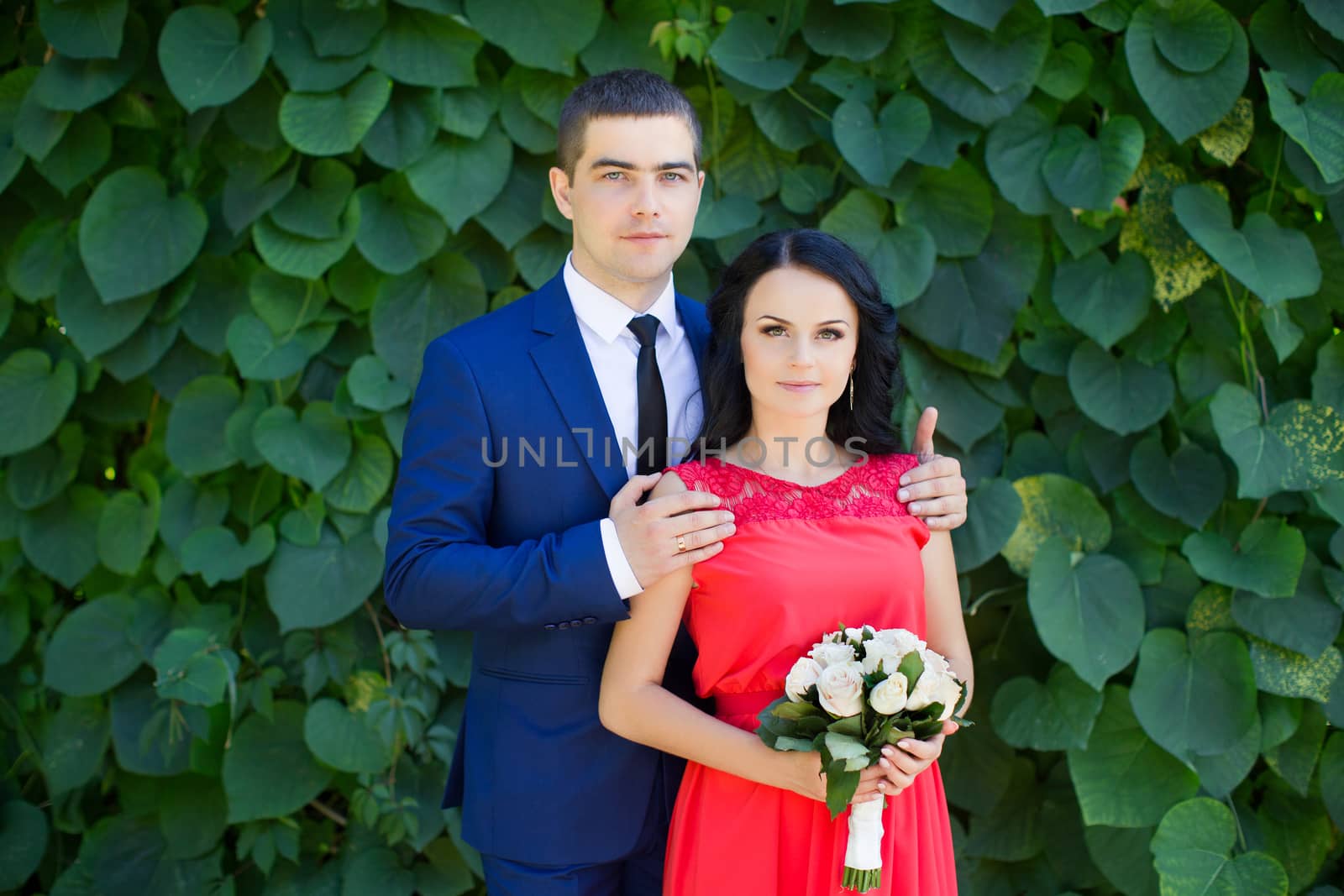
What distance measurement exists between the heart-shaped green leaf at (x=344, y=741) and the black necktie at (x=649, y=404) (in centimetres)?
106

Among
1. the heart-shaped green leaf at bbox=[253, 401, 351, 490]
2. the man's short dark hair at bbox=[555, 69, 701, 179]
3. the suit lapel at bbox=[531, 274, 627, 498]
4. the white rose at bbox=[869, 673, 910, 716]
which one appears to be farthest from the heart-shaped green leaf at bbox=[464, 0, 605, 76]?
the white rose at bbox=[869, 673, 910, 716]

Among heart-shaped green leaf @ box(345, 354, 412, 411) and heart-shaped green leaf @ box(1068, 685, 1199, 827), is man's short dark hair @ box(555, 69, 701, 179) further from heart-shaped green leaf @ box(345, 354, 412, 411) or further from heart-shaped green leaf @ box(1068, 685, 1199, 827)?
heart-shaped green leaf @ box(1068, 685, 1199, 827)

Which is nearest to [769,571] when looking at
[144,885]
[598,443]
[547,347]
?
[598,443]

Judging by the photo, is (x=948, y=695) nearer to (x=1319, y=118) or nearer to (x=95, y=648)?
(x=1319, y=118)

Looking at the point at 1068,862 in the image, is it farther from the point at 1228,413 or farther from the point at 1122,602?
the point at 1228,413

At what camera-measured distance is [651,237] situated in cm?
160

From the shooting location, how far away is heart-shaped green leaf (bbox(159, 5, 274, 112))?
2188mm

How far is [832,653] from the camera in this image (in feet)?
4.29

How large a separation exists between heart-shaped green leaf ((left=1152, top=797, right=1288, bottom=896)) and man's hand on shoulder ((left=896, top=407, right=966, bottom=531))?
1.10 metres

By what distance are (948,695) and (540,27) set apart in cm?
161

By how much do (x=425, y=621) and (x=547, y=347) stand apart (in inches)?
18.3

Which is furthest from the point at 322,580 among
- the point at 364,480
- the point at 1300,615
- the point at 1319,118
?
the point at 1319,118

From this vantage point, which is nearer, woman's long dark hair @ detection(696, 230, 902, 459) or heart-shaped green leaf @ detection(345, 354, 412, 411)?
woman's long dark hair @ detection(696, 230, 902, 459)

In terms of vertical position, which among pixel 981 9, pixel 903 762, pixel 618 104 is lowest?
pixel 903 762
